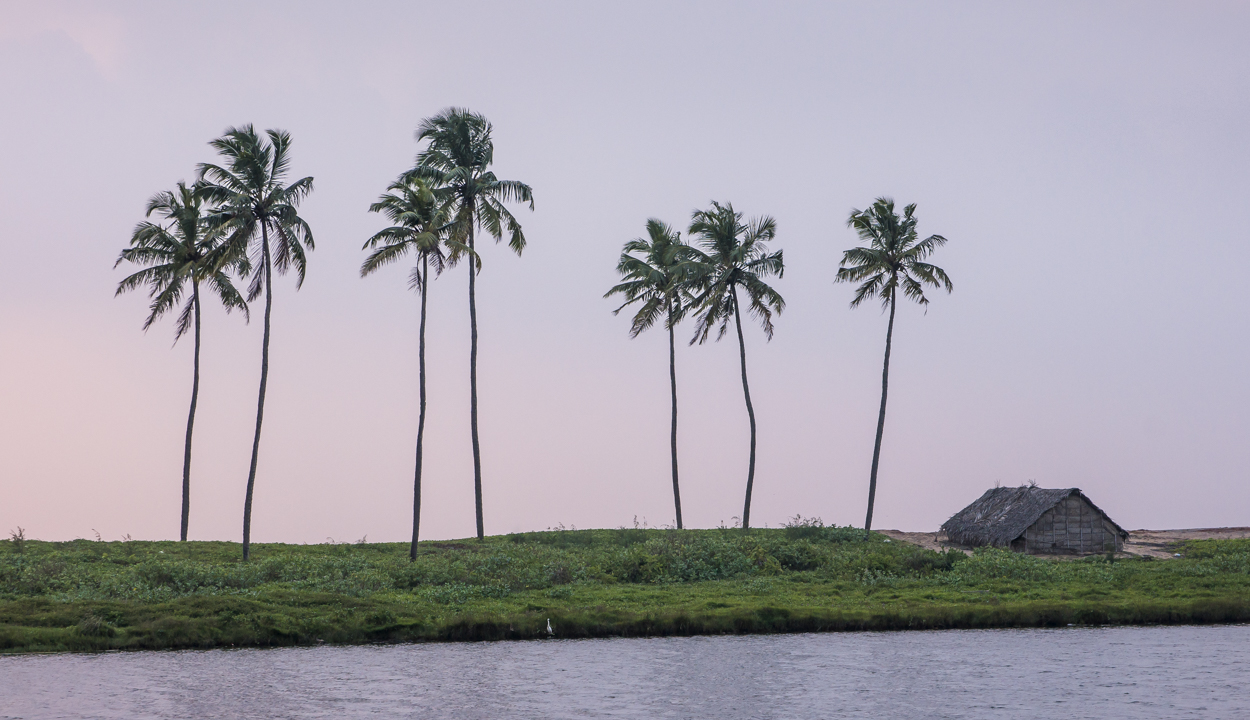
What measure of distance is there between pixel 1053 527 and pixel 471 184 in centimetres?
3619

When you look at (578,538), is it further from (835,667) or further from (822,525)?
(835,667)

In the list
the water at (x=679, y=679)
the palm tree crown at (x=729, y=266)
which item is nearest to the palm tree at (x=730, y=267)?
the palm tree crown at (x=729, y=266)

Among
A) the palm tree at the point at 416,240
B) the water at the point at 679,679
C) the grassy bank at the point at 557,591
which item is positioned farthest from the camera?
the palm tree at the point at 416,240

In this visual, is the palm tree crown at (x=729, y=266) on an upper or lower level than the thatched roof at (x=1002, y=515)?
upper

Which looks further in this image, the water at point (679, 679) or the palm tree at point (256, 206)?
the palm tree at point (256, 206)

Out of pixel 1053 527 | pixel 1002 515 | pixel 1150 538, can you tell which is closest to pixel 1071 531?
pixel 1053 527

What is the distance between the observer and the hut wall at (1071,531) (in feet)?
189

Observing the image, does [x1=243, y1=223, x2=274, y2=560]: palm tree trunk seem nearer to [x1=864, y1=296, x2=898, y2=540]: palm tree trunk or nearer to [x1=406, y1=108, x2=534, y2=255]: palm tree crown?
[x1=406, y1=108, x2=534, y2=255]: palm tree crown

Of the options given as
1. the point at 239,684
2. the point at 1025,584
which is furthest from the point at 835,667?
the point at 1025,584

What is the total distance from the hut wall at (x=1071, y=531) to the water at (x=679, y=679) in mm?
25742

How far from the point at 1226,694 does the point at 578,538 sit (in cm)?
3867

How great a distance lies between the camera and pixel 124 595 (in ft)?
121

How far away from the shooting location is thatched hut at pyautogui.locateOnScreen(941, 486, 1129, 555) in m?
57.6

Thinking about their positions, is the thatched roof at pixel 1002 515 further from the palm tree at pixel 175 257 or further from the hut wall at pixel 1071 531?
the palm tree at pixel 175 257
